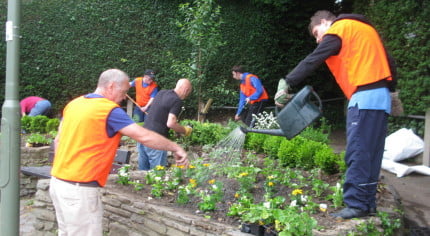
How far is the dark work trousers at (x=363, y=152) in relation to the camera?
10.2 ft

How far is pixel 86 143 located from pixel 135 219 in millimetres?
1240

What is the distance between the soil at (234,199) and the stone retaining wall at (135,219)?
0.14 metres

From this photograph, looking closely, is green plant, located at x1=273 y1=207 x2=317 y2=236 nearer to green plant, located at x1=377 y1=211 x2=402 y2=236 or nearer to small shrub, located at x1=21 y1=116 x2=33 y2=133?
green plant, located at x1=377 y1=211 x2=402 y2=236

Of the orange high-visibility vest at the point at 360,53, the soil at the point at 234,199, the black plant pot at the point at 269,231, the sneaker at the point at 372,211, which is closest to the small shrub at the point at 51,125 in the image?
the soil at the point at 234,199

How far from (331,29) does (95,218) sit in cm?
226

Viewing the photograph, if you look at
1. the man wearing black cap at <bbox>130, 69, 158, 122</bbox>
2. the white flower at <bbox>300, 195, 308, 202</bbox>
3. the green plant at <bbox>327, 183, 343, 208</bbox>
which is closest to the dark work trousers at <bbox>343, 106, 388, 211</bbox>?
the green plant at <bbox>327, 183, 343, 208</bbox>

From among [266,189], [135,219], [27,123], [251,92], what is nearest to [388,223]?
[266,189]

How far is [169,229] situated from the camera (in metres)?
3.38

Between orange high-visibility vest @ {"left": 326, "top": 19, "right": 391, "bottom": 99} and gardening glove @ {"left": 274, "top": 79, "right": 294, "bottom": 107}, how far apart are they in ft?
1.57

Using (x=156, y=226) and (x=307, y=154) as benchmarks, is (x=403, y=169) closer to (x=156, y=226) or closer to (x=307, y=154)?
(x=307, y=154)

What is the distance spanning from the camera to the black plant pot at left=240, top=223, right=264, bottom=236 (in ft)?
9.57

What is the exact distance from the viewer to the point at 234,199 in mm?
3793

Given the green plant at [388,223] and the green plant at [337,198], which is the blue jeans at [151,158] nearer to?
the green plant at [337,198]

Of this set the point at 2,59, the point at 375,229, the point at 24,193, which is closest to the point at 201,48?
the point at 24,193
